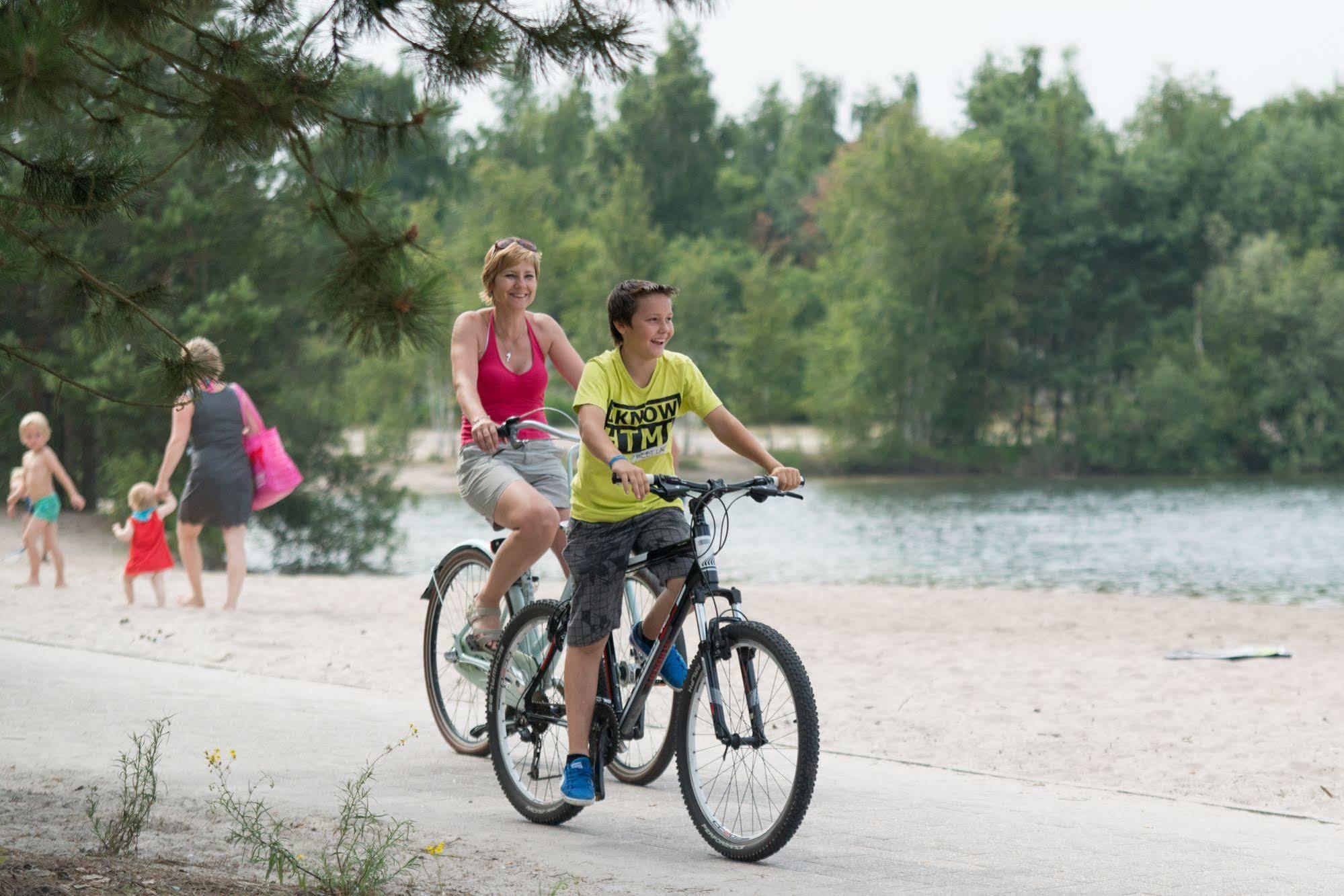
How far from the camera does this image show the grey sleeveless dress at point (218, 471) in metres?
12.2

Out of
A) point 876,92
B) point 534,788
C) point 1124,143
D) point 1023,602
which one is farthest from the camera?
point 876,92

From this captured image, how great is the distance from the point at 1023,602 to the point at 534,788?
40.3ft

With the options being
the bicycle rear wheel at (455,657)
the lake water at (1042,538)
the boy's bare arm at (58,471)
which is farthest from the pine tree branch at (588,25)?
the lake water at (1042,538)

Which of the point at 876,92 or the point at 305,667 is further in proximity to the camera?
the point at 876,92

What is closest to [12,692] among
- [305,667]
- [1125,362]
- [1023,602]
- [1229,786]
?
[305,667]

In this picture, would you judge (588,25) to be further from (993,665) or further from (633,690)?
(993,665)

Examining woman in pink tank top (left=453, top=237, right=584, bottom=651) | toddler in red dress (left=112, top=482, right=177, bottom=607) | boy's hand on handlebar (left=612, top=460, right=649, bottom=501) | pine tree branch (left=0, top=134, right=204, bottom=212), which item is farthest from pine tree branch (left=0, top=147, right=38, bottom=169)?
toddler in red dress (left=112, top=482, right=177, bottom=607)

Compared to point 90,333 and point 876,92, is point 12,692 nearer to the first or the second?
point 90,333

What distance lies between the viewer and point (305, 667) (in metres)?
9.71

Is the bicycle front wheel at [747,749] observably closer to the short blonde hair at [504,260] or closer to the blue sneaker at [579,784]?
the blue sneaker at [579,784]

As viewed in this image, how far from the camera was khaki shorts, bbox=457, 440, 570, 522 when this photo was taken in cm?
600

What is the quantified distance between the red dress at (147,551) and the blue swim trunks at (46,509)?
70.1 inches

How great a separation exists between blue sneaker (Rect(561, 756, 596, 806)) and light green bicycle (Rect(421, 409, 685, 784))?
2.18 feet

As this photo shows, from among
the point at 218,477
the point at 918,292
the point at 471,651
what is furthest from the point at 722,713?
the point at 918,292
